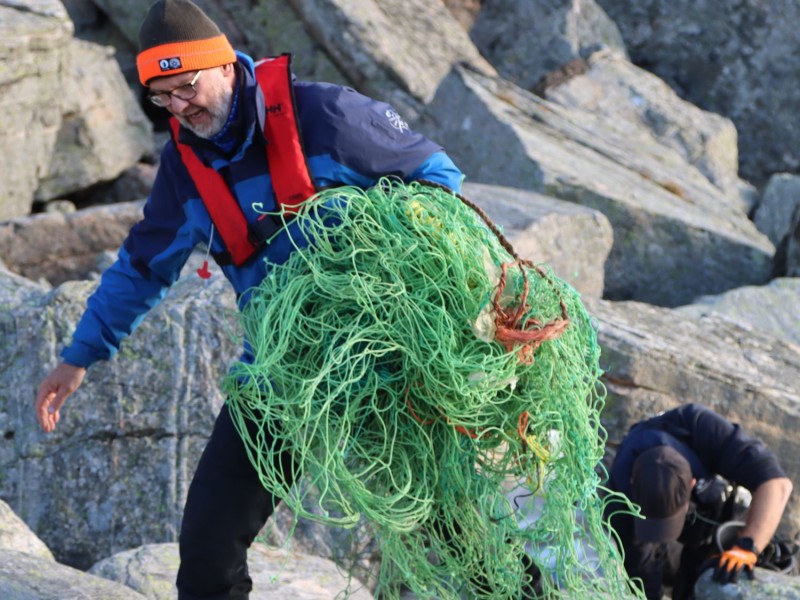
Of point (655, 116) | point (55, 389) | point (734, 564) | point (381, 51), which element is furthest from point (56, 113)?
point (734, 564)

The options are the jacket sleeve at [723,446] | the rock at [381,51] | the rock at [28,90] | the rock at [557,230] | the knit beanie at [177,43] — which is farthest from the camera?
the rock at [381,51]

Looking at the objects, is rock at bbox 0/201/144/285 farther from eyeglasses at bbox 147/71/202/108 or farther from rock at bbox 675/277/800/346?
eyeglasses at bbox 147/71/202/108

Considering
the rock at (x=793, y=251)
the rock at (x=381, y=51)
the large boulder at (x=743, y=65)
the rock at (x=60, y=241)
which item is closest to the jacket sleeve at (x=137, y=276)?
the rock at (x=60, y=241)

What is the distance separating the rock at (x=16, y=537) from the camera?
4410 mm

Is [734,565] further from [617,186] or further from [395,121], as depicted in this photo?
[617,186]

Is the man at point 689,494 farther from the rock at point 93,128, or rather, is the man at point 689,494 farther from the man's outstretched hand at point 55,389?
the rock at point 93,128

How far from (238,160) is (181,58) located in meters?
0.32

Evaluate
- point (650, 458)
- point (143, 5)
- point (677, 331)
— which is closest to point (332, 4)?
point (143, 5)

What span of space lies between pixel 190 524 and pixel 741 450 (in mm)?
2577

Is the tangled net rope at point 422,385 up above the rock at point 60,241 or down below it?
above

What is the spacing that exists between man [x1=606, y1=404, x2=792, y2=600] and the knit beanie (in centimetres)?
256

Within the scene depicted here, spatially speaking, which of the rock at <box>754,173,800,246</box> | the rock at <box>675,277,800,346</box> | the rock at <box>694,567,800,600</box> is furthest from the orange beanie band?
the rock at <box>754,173,800,246</box>

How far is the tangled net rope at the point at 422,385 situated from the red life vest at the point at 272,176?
0.08 m

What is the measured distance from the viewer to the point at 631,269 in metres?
8.42
